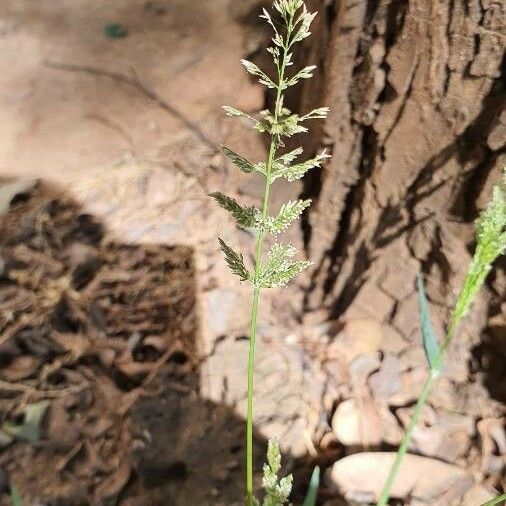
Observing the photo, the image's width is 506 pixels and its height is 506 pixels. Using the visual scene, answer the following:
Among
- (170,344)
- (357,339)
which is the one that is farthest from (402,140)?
(170,344)

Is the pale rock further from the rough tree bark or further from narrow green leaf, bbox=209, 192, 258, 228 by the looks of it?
narrow green leaf, bbox=209, 192, 258, 228

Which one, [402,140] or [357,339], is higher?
[402,140]

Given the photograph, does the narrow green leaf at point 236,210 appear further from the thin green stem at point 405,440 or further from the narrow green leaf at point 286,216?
the thin green stem at point 405,440

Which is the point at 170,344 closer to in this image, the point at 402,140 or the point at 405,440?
the point at 402,140

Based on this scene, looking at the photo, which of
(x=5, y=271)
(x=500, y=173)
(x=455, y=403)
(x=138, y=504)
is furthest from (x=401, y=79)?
(x=5, y=271)

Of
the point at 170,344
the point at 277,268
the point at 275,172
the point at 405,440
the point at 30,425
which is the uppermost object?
the point at 275,172

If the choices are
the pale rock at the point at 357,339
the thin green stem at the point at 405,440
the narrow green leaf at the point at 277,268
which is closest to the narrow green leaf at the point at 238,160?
the narrow green leaf at the point at 277,268
